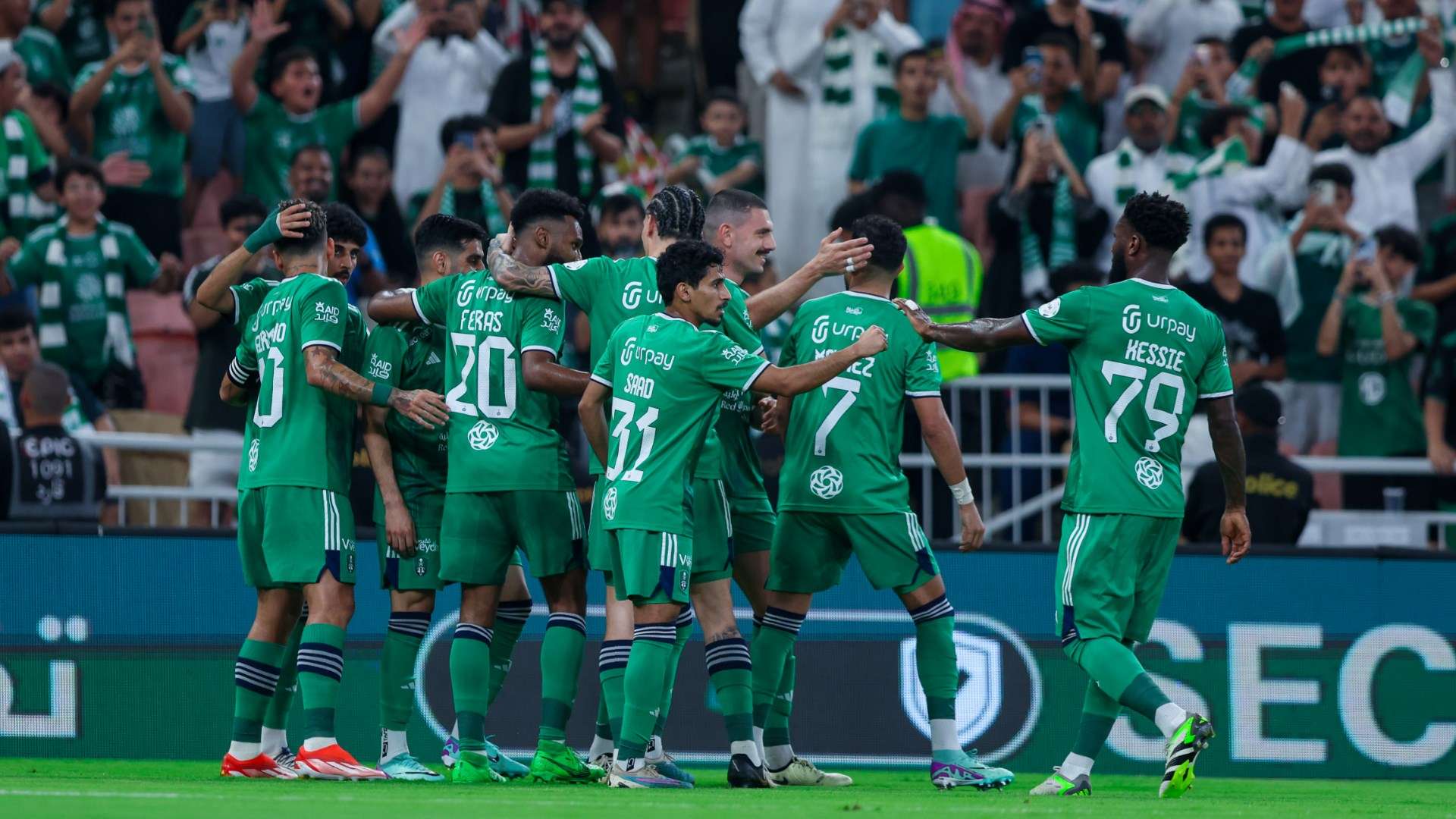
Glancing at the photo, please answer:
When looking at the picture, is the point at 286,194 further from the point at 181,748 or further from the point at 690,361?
the point at 690,361

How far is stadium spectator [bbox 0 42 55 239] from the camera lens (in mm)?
14391

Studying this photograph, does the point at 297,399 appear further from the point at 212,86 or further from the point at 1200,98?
the point at 1200,98

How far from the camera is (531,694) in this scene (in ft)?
38.2

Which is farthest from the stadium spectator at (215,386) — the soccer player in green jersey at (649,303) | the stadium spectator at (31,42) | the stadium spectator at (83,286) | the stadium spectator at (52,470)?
the soccer player in green jersey at (649,303)

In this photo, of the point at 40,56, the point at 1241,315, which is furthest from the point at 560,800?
the point at 40,56

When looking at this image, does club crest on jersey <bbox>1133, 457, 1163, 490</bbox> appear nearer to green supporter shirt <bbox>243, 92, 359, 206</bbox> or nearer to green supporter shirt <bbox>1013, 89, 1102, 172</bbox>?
green supporter shirt <bbox>1013, 89, 1102, 172</bbox>

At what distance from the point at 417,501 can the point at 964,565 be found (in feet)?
11.9

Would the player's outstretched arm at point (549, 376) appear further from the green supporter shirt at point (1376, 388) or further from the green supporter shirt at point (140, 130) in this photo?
the green supporter shirt at point (1376, 388)

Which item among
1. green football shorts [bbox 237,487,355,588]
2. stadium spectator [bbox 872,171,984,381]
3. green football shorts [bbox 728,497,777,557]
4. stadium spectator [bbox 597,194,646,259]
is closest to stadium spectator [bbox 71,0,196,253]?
stadium spectator [bbox 597,194,646,259]

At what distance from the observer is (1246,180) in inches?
609

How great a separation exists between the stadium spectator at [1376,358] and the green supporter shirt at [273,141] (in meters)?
7.54

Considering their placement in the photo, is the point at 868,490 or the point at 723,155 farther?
the point at 723,155

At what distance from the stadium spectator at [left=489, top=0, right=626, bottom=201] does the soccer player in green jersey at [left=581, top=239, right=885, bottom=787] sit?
686 centimetres

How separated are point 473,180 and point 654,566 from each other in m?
6.71
